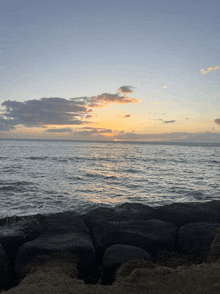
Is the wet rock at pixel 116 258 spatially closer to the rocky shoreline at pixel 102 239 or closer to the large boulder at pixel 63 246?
the rocky shoreline at pixel 102 239

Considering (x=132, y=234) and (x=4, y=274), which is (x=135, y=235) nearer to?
(x=132, y=234)

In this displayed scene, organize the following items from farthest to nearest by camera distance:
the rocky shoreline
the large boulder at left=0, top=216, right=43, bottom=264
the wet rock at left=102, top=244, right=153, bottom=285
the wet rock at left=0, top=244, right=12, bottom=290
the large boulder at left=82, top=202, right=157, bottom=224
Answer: the large boulder at left=82, top=202, right=157, bottom=224 < the large boulder at left=0, top=216, right=43, bottom=264 < the rocky shoreline < the wet rock at left=102, top=244, right=153, bottom=285 < the wet rock at left=0, top=244, right=12, bottom=290

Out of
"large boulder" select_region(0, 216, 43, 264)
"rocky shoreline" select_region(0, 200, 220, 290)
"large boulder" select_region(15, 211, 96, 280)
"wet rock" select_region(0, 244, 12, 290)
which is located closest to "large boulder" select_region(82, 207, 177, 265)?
"rocky shoreline" select_region(0, 200, 220, 290)

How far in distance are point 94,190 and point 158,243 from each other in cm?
846

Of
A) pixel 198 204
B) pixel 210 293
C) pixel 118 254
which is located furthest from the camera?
pixel 198 204

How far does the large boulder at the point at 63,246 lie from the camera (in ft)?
14.7

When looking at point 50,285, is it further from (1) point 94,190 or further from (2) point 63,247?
(1) point 94,190

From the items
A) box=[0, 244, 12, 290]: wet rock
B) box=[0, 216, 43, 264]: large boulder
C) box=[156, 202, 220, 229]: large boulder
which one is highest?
box=[156, 202, 220, 229]: large boulder

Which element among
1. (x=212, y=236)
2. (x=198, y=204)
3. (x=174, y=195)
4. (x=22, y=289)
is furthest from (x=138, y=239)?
(x=174, y=195)

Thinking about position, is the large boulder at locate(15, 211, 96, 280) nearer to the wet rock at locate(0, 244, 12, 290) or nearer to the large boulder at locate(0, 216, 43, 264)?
the wet rock at locate(0, 244, 12, 290)

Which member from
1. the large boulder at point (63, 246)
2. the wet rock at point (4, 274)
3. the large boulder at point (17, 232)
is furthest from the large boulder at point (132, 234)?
the wet rock at point (4, 274)

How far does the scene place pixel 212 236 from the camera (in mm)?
5285

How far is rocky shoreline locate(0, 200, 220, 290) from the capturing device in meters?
4.45

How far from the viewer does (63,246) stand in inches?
189
